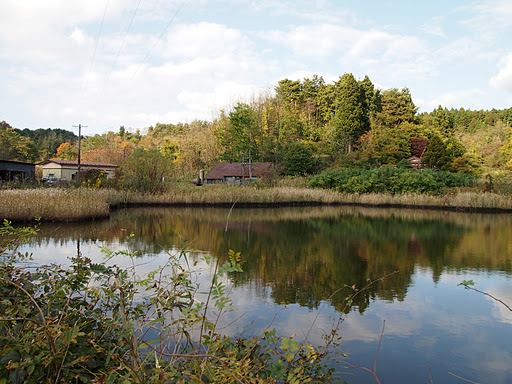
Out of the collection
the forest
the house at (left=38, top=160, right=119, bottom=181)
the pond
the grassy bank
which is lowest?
the pond

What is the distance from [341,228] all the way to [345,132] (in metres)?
30.2

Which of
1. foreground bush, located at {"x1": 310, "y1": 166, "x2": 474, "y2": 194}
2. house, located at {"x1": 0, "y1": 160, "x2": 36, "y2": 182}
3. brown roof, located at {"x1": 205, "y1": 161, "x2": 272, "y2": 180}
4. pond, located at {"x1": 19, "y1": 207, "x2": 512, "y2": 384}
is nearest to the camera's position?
pond, located at {"x1": 19, "y1": 207, "x2": 512, "y2": 384}

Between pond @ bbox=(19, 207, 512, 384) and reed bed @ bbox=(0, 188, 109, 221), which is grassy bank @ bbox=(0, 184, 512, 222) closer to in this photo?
reed bed @ bbox=(0, 188, 109, 221)

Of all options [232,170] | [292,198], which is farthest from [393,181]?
[232,170]

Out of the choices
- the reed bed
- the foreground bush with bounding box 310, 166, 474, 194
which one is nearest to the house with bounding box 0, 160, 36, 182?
the reed bed

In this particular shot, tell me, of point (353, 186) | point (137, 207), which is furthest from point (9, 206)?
point (353, 186)

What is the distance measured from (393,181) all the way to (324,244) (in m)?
17.7

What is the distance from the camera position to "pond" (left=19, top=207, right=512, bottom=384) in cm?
445

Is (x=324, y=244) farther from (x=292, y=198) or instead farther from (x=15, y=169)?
(x=15, y=169)

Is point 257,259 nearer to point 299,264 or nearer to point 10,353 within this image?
point 299,264

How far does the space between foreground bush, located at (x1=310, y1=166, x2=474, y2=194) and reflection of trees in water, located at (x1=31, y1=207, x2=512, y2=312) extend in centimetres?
772

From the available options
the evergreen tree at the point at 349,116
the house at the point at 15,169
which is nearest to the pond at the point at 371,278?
the house at the point at 15,169

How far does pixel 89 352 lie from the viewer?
2561 mm

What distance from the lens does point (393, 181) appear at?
27.6 meters
